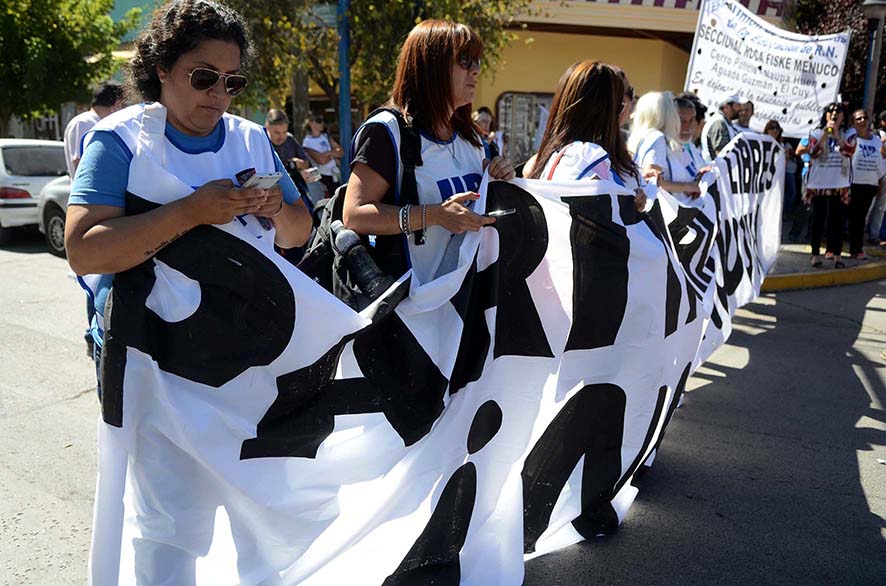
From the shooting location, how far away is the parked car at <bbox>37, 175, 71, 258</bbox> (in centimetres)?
1088

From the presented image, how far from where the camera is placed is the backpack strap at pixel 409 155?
276cm

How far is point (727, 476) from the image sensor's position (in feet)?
13.2

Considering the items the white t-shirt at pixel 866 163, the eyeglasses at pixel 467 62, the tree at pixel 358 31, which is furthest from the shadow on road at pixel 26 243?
the white t-shirt at pixel 866 163

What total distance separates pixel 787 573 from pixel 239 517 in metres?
2.18

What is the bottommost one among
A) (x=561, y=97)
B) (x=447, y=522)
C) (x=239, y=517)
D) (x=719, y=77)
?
(x=447, y=522)

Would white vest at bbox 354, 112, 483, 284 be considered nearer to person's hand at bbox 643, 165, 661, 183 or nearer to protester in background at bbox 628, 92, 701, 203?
person's hand at bbox 643, 165, 661, 183

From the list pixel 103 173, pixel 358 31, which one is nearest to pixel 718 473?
pixel 103 173

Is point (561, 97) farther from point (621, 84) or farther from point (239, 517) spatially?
point (239, 517)

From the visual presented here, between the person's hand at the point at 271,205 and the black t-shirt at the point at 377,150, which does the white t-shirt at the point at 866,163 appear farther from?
the person's hand at the point at 271,205

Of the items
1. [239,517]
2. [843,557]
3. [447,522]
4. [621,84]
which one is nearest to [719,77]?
[621,84]

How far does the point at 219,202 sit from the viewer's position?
2045 millimetres

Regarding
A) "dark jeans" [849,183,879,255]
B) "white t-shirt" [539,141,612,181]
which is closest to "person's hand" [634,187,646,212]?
"white t-shirt" [539,141,612,181]

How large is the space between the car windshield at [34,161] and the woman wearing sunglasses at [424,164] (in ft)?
36.0

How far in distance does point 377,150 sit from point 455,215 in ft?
1.16
